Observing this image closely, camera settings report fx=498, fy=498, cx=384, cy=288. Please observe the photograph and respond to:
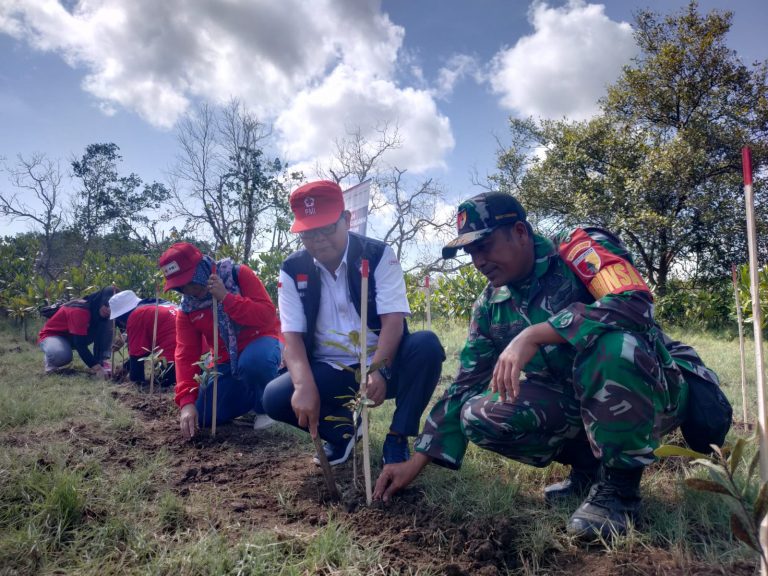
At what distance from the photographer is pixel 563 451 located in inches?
84.7

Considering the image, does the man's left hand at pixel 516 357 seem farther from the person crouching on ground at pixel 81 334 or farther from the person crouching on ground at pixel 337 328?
the person crouching on ground at pixel 81 334

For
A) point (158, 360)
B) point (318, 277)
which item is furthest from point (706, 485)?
point (158, 360)

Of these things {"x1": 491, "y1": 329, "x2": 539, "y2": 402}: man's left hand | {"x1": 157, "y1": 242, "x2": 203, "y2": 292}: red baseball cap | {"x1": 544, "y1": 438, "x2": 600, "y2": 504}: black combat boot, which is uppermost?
{"x1": 157, "y1": 242, "x2": 203, "y2": 292}: red baseball cap

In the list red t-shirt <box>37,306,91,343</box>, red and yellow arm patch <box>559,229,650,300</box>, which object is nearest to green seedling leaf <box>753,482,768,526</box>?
red and yellow arm patch <box>559,229,650,300</box>

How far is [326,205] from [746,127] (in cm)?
1275

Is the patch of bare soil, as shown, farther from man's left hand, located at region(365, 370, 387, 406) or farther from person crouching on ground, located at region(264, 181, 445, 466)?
man's left hand, located at region(365, 370, 387, 406)

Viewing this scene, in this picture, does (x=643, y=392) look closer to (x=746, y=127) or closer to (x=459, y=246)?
(x=459, y=246)

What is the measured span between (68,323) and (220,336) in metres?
3.69

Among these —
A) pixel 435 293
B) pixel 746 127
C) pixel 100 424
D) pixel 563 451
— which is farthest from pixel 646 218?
pixel 100 424

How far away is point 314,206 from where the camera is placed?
2.35 metres

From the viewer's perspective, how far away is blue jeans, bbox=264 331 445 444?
233cm

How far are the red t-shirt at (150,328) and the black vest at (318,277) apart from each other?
280 cm

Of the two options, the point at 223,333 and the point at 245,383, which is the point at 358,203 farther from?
the point at 245,383

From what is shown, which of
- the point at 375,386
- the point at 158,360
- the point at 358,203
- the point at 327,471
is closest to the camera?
the point at 327,471
